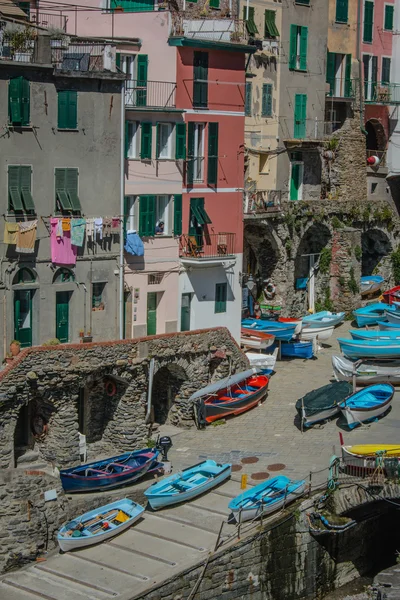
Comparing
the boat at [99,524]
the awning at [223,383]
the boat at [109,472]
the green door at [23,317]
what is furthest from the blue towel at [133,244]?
the boat at [99,524]

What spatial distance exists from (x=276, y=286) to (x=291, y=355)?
8139 mm

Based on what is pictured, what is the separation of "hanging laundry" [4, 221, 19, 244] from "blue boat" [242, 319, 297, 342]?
17708 millimetres

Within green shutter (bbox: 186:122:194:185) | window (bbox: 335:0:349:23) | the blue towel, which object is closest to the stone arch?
window (bbox: 335:0:349:23)

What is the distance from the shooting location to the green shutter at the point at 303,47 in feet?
250

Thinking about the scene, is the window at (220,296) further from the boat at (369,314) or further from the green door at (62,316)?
the boat at (369,314)

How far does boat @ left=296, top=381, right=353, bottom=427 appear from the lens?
5575cm

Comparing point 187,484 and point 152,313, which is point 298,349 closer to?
point 152,313

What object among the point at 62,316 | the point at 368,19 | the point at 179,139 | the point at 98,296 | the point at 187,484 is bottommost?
the point at 187,484

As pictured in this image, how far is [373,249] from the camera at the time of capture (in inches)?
3305

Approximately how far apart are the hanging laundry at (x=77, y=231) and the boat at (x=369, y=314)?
2397 cm

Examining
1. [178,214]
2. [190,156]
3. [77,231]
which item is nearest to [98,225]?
[77,231]

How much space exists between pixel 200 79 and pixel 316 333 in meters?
16.2

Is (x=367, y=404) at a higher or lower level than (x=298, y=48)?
lower

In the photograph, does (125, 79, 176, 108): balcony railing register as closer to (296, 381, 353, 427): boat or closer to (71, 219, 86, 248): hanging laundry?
(71, 219, 86, 248): hanging laundry
